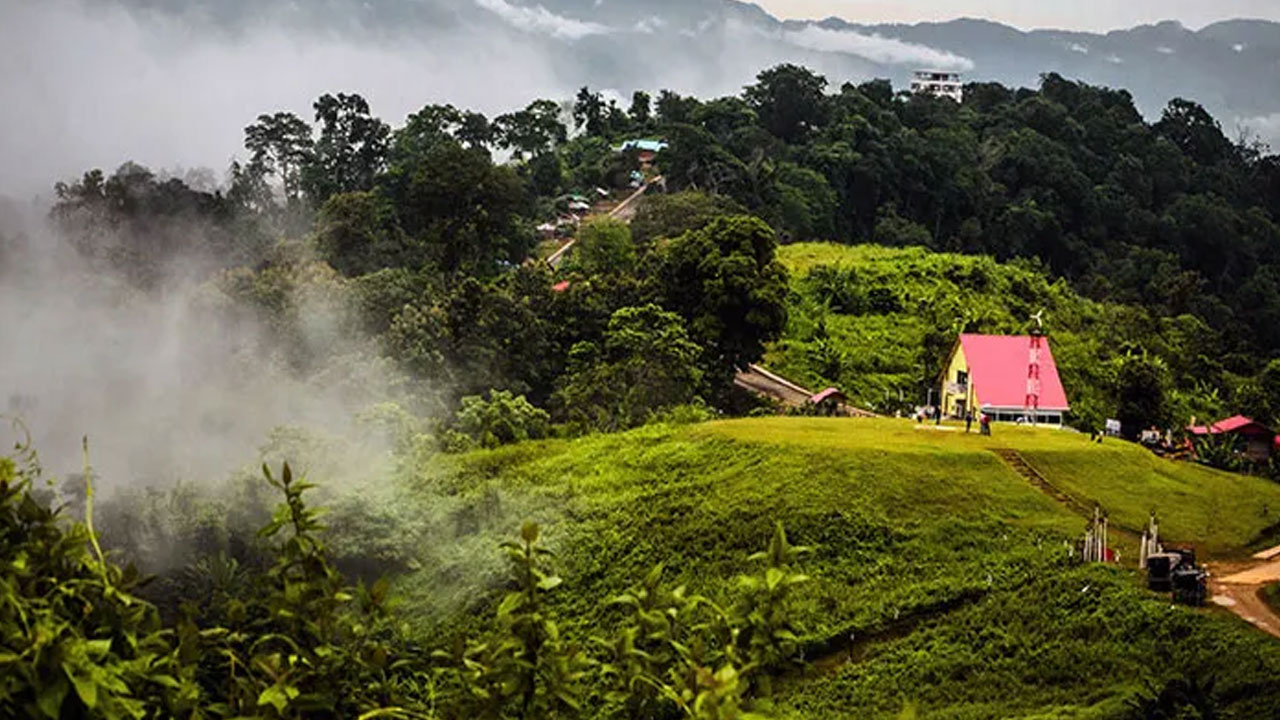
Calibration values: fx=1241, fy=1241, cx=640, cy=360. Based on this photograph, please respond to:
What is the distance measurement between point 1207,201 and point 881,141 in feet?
54.8

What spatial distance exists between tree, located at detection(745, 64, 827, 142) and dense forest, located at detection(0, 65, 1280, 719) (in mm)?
192

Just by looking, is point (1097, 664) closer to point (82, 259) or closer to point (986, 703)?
point (986, 703)

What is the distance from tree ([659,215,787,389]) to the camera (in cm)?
2959

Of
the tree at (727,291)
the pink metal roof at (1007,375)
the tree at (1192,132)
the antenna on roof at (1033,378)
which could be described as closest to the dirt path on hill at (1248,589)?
the antenna on roof at (1033,378)

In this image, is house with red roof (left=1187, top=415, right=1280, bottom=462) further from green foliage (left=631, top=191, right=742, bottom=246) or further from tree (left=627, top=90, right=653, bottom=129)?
tree (left=627, top=90, right=653, bottom=129)

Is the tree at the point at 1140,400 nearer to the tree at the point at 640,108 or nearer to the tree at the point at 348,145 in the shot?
the tree at the point at 348,145

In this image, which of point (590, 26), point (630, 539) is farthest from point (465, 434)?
point (590, 26)

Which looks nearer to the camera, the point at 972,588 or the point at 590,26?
the point at 972,588

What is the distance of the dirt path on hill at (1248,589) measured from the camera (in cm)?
1470

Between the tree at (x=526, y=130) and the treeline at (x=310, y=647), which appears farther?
the tree at (x=526, y=130)

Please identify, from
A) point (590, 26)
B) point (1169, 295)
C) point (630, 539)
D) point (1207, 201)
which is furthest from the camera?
point (590, 26)

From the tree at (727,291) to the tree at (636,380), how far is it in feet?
4.08

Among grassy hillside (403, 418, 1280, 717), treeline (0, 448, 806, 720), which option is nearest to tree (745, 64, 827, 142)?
grassy hillside (403, 418, 1280, 717)

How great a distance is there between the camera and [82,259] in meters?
20.5
